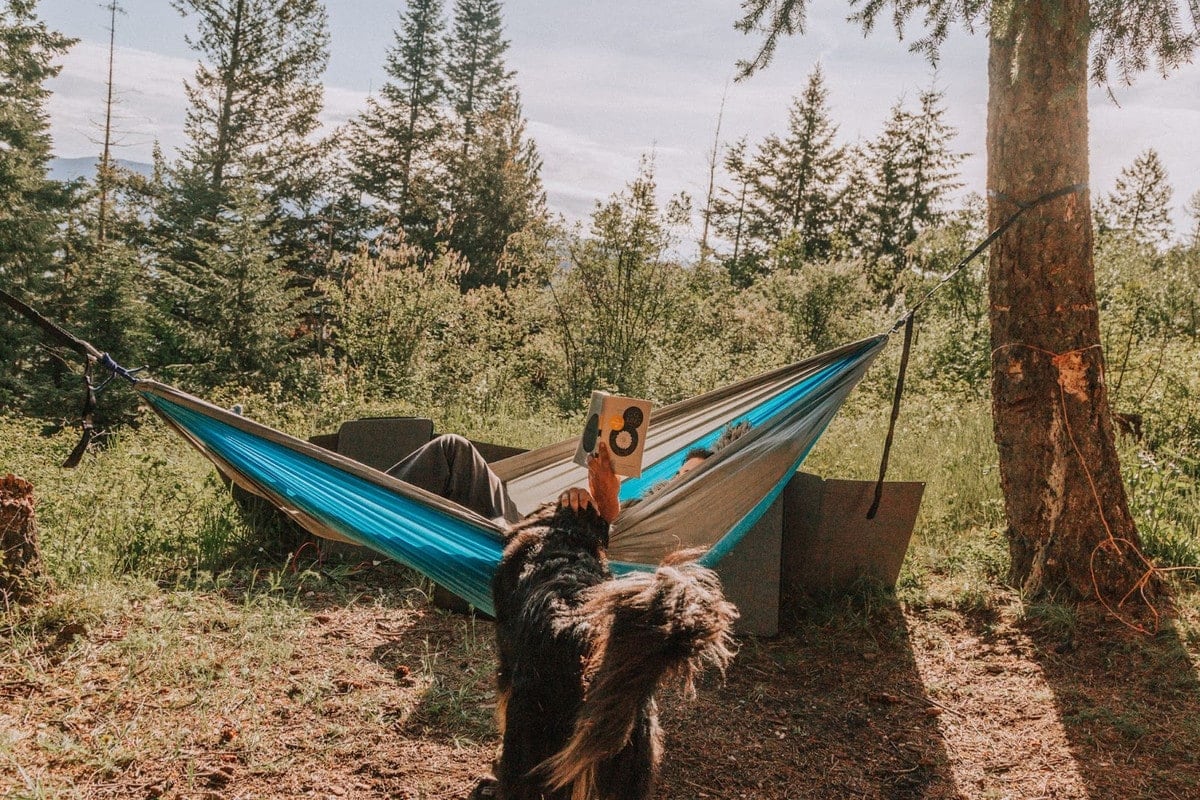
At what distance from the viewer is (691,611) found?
3.40ft

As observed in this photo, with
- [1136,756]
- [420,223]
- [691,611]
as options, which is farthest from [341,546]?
[420,223]

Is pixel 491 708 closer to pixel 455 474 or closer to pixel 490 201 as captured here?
pixel 455 474

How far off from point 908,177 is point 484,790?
850 inches

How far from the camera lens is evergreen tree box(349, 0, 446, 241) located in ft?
60.6

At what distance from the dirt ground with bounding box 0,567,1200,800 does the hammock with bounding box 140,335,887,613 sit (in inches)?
19.3

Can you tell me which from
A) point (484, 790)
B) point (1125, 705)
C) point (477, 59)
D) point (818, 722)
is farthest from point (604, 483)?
point (477, 59)

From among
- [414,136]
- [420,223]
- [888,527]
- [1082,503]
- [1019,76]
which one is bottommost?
[888,527]

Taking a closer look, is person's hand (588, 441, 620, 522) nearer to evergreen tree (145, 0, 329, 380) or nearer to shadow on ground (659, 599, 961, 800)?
shadow on ground (659, 599, 961, 800)

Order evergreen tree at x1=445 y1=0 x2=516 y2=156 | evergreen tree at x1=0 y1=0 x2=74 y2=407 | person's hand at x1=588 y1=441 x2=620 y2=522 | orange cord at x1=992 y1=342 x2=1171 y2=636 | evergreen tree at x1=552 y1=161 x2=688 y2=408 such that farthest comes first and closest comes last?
evergreen tree at x1=445 y1=0 x2=516 y2=156 → evergreen tree at x1=0 y1=0 x2=74 y2=407 → evergreen tree at x1=552 y1=161 x2=688 y2=408 → orange cord at x1=992 y1=342 x2=1171 y2=636 → person's hand at x1=588 y1=441 x2=620 y2=522

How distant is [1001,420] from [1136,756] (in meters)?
1.21

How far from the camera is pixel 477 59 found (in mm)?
20422

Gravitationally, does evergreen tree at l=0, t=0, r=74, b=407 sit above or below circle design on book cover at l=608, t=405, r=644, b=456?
above

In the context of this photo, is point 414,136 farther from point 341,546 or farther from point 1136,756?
point 1136,756

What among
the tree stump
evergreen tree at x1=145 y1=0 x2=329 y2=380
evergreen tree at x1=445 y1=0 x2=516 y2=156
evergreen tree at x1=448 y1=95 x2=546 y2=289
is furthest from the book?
evergreen tree at x1=445 y1=0 x2=516 y2=156
